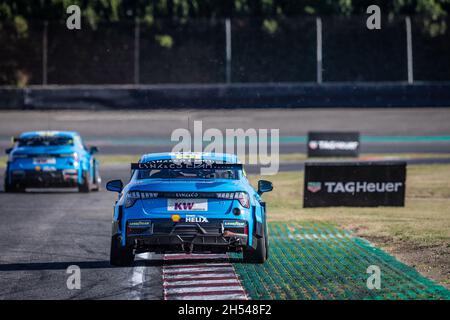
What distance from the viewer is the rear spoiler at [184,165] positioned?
36.8ft

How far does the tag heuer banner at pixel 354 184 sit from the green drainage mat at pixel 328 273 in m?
4.06

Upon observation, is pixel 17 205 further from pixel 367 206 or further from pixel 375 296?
pixel 375 296

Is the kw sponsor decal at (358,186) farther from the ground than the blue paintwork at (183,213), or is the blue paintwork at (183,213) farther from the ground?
the blue paintwork at (183,213)

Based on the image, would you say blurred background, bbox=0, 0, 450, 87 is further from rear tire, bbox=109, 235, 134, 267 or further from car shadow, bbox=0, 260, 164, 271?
rear tire, bbox=109, 235, 134, 267

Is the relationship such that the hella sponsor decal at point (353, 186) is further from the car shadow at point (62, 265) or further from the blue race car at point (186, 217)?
the blue race car at point (186, 217)

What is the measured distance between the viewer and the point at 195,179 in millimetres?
11062

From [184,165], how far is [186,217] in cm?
89

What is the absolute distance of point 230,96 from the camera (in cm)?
4044

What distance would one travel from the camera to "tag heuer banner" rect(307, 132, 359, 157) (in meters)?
34.2

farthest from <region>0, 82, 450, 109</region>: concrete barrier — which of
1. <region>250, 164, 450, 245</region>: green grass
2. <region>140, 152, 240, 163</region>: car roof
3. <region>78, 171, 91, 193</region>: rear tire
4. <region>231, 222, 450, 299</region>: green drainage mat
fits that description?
<region>140, 152, 240, 163</region>: car roof

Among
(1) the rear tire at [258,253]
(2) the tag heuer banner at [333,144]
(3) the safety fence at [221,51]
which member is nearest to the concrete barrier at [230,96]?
(3) the safety fence at [221,51]
